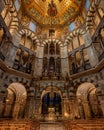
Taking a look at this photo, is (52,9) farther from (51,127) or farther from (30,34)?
(51,127)

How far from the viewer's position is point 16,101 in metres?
14.0

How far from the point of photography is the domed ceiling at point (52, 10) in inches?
821

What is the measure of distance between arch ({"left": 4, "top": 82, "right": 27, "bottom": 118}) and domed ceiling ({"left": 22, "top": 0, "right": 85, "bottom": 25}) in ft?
42.4

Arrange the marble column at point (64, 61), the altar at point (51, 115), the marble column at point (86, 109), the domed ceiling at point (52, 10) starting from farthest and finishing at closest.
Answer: the domed ceiling at point (52, 10), the marble column at point (64, 61), the marble column at point (86, 109), the altar at point (51, 115)

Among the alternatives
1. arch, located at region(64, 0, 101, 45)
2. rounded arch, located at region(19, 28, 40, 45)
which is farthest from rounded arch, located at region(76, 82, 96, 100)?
rounded arch, located at region(19, 28, 40, 45)

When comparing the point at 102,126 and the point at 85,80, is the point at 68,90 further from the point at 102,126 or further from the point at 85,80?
the point at 102,126

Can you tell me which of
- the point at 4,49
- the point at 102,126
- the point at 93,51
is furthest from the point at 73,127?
the point at 4,49

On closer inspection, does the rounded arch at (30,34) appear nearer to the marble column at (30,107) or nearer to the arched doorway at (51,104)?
the arched doorway at (51,104)

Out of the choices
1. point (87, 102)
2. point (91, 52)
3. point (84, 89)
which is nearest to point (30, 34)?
point (91, 52)

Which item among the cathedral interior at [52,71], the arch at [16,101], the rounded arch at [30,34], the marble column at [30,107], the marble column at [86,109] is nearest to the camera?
the cathedral interior at [52,71]

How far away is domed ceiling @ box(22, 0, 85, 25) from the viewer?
20.9 meters

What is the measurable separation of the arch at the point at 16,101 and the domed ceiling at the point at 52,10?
1294 cm

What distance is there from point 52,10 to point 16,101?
16.5 metres

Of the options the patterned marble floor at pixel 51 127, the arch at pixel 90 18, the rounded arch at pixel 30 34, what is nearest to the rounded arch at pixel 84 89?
the patterned marble floor at pixel 51 127
